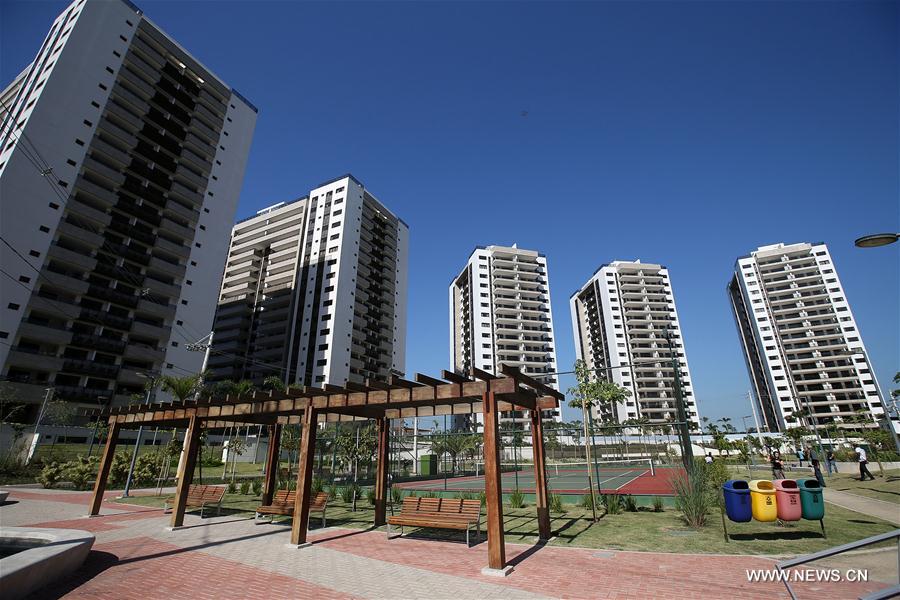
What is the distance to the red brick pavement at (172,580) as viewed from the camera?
6.67 meters

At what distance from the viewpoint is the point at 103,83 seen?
5162 cm

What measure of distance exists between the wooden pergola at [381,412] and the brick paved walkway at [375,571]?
102cm

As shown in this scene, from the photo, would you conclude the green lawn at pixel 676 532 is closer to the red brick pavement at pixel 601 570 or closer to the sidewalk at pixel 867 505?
the sidewalk at pixel 867 505

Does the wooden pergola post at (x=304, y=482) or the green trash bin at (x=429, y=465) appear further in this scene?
the green trash bin at (x=429, y=465)

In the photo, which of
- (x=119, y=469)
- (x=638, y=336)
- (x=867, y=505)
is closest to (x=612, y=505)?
(x=867, y=505)

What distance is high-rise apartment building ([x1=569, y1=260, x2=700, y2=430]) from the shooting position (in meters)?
94.6

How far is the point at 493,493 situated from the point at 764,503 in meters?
6.28

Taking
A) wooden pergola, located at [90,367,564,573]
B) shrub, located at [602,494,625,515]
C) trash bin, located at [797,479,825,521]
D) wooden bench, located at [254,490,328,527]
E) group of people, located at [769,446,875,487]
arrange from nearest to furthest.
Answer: wooden pergola, located at [90,367,564,573] → trash bin, located at [797,479,825,521] → wooden bench, located at [254,490,328,527] → shrub, located at [602,494,625,515] → group of people, located at [769,446,875,487]

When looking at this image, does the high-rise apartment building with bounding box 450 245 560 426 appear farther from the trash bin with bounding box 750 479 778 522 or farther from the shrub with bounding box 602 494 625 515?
the trash bin with bounding box 750 479 778 522

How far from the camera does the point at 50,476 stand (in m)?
24.0

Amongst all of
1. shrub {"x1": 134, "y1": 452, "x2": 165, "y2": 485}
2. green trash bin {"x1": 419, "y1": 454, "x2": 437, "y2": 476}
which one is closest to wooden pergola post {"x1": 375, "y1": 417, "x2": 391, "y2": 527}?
shrub {"x1": 134, "y1": 452, "x2": 165, "y2": 485}

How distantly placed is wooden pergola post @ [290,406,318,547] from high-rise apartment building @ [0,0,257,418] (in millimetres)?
43710

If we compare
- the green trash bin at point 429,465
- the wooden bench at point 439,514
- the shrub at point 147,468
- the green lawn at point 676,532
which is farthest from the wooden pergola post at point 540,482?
the green trash bin at point 429,465

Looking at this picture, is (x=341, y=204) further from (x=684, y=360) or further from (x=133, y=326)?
(x=684, y=360)
